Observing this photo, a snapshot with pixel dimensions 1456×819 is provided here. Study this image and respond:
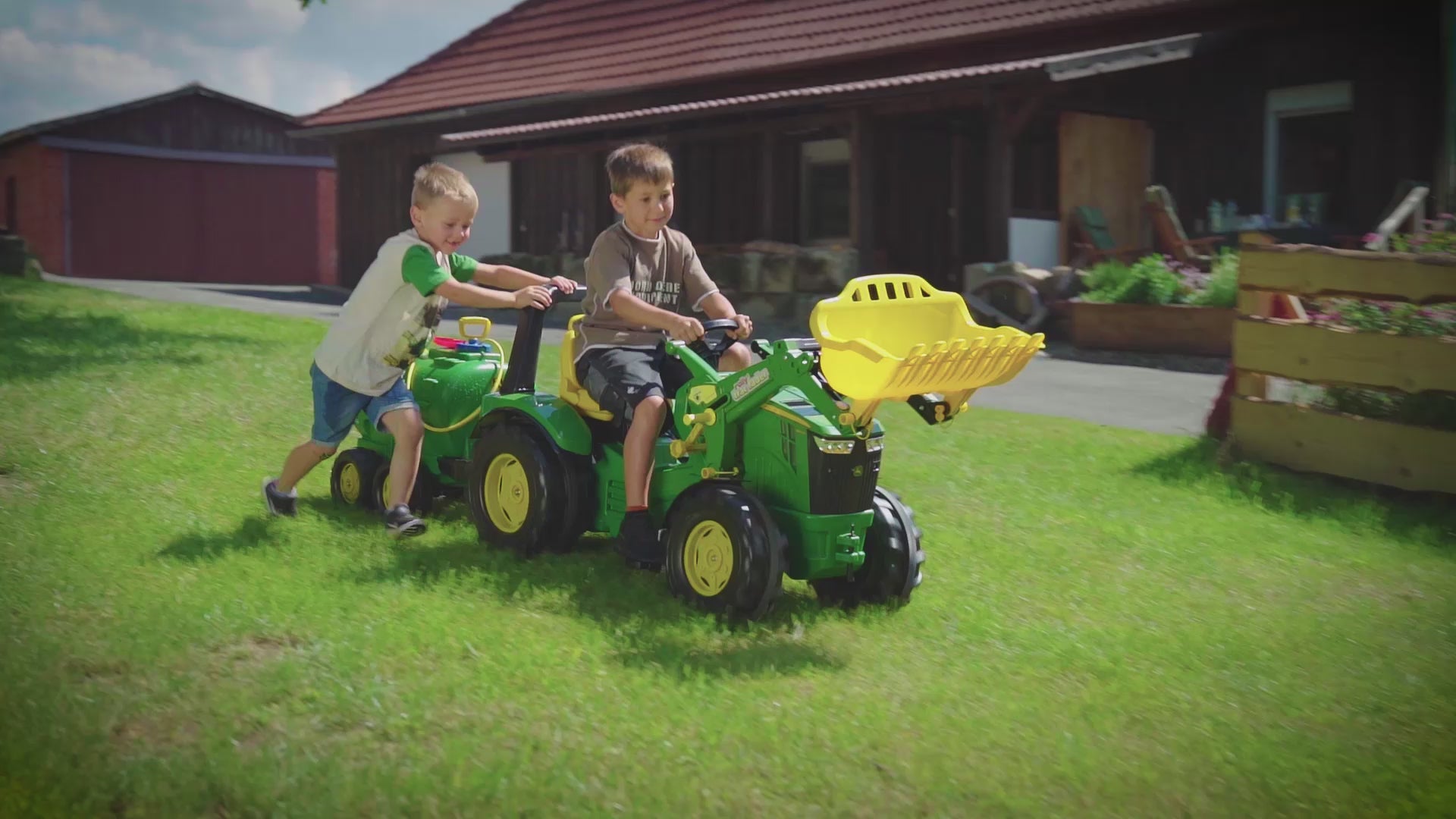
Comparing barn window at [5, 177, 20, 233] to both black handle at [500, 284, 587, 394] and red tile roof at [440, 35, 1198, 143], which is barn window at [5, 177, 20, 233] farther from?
black handle at [500, 284, 587, 394]

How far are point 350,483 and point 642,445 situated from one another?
187 centimetres

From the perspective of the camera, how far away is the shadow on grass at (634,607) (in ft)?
12.8

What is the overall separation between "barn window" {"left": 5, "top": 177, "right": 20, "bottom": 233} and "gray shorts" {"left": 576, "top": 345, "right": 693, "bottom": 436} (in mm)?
30894

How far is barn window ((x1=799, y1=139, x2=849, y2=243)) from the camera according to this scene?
18750 millimetres

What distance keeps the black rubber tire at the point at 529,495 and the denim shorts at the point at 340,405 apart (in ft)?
1.33

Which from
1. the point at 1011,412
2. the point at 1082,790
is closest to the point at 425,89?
the point at 1011,412

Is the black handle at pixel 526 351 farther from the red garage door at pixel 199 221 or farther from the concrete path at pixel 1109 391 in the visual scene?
the red garage door at pixel 199 221

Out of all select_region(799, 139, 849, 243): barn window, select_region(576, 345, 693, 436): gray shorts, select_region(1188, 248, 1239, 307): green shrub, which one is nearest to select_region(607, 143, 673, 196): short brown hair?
select_region(576, 345, 693, 436): gray shorts

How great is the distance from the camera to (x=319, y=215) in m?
32.0

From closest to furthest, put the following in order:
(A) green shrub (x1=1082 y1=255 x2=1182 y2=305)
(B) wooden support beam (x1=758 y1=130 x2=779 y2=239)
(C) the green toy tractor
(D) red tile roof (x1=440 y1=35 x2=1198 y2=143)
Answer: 1. (C) the green toy tractor
2. (A) green shrub (x1=1082 y1=255 x2=1182 y2=305)
3. (D) red tile roof (x1=440 y1=35 x2=1198 y2=143)
4. (B) wooden support beam (x1=758 y1=130 x2=779 y2=239)

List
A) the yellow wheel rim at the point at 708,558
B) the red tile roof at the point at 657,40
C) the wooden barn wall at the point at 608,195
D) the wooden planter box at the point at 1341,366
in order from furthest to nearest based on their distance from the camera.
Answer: the wooden barn wall at the point at 608,195, the red tile roof at the point at 657,40, the wooden planter box at the point at 1341,366, the yellow wheel rim at the point at 708,558

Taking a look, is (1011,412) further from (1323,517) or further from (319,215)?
(319,215)

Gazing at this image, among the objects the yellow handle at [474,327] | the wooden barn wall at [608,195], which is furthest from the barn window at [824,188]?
the yellow handle at [474,327]

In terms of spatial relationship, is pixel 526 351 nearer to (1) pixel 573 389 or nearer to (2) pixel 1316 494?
(1) pixel 573 389
